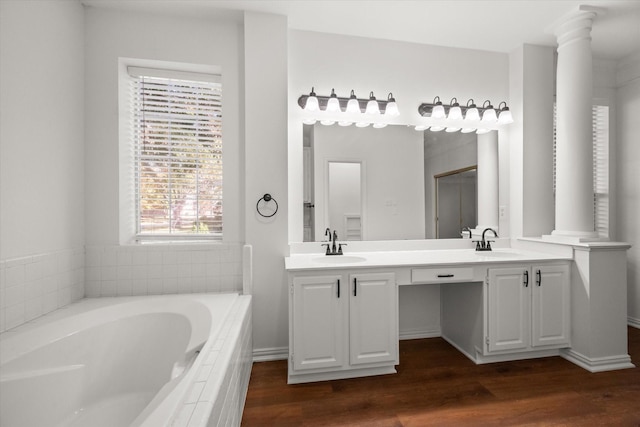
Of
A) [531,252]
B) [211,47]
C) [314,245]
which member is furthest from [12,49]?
[531,252]

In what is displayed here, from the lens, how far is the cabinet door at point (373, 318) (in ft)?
6.17

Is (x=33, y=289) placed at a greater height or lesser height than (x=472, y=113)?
lesser

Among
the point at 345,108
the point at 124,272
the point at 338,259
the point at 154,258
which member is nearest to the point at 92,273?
the point at 124,272

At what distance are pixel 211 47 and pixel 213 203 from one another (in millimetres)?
1226

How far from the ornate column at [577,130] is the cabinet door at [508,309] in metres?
0.60

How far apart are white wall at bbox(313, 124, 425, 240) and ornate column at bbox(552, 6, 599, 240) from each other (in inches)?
42.0

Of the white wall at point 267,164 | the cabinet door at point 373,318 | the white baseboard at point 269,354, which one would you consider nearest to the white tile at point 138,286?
the white wall at point 267,164

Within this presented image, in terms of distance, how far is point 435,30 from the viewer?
2.42 metres

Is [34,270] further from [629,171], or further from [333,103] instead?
[629,171]

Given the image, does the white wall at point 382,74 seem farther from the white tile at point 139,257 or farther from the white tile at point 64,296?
the white tile at point 64,296

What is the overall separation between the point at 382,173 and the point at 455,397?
166 centimetres

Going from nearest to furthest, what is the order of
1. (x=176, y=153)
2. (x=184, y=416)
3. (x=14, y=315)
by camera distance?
→ (x=184, y=416) < (x=14, y=315) < (x=176, y=153)

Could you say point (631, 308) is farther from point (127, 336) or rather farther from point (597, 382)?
point (127, 336)

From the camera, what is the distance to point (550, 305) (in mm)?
2121
